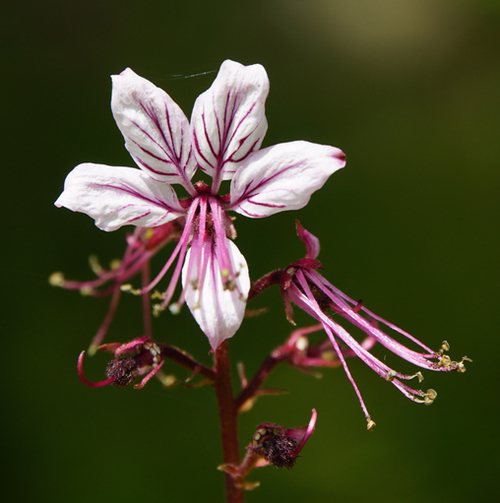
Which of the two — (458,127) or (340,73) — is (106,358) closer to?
(340,73)

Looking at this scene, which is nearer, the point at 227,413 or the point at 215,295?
the point at 215,295

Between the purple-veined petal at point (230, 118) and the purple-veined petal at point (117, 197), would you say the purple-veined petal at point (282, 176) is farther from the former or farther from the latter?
the purple-veined petal at point (117, 197)

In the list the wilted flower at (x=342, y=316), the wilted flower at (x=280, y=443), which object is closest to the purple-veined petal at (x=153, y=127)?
the wilted flower at (x=342, y=316)

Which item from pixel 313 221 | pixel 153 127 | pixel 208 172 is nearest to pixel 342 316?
pixel 208 172

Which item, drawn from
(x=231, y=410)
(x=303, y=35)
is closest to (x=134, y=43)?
(x=303, y=35)

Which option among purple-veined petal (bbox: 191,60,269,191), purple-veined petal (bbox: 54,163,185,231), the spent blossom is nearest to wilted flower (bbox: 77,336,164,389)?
the spent blossom

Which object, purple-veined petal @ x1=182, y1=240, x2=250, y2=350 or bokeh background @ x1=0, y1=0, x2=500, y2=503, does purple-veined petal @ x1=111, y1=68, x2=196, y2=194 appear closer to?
purple-veined petal @ x1=182, y1=240, x2=250, y2=350

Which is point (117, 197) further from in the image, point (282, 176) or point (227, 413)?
point (227, 413)
